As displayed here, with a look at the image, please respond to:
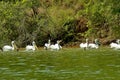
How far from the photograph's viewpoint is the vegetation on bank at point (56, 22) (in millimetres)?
47312

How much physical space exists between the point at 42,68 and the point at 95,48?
702 inches

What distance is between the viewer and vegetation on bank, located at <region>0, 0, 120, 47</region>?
4731 cm

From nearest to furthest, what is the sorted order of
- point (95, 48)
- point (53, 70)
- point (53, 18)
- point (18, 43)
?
1. point (53, 70)
2. point (95, 48)
3. point (18, 43)
4. point (53, 18)

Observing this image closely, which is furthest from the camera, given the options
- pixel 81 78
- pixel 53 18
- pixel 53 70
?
pixel 53 18

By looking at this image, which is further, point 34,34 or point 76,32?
point 76,32

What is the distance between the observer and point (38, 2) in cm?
5256

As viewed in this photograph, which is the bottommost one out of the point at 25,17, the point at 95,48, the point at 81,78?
the point at 81,78

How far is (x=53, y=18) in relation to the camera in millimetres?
50875

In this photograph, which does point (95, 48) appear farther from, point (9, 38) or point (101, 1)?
point (9, 38)

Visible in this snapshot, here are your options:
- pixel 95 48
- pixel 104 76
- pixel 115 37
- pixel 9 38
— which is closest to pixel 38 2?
pixel 9 38

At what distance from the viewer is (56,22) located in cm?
5006

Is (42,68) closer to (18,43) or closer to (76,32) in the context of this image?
(18,43)

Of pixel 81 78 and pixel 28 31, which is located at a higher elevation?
pixel 28 31

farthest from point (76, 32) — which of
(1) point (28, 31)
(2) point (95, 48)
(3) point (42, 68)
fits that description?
(3) point (42, 68)
